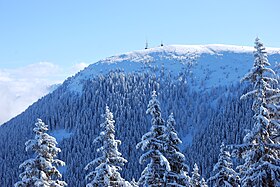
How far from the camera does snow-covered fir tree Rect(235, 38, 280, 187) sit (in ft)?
51.6

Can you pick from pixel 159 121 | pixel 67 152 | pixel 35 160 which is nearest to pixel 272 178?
pixel 159 121

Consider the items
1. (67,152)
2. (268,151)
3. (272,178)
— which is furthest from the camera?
(67,152)

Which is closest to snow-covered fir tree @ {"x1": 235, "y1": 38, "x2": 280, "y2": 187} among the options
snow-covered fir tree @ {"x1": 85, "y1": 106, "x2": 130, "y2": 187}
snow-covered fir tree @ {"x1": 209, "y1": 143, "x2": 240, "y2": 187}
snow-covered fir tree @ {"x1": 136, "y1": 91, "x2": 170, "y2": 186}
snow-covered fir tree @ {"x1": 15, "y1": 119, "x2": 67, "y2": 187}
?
snow-covered fir tree @ {"x1": 136, "y1": 91, "x2": 170, "y2": 186}

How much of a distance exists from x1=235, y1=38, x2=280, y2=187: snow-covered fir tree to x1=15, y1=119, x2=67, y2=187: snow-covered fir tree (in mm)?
9748

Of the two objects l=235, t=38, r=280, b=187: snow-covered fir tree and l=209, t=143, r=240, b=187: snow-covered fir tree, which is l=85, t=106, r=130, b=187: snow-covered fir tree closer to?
l=235, t=38, r=280, b=187: snow-covered fir tree

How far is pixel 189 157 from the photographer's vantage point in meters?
170

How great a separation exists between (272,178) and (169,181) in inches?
202

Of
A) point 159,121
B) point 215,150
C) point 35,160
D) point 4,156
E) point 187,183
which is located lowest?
point 4,156

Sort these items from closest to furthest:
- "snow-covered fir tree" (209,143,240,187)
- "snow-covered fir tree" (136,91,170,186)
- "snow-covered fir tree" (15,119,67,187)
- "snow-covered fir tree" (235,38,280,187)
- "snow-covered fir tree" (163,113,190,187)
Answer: "snow-covered fir tree" (235,38,280,187)
"snow-covered fir tree" (136,91,170,186)
"snow-covered fir tree" (163,113,190,187)
"snow-covered fir tree" (15,119,67,187)
"snow-covered fir tree" (209,143,240,187)

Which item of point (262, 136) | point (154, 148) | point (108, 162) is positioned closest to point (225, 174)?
point (154, 148)

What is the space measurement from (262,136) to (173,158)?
15.1ft

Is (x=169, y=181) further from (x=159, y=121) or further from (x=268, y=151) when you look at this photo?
(x=268, y=151)

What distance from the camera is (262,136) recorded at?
53.2 ft

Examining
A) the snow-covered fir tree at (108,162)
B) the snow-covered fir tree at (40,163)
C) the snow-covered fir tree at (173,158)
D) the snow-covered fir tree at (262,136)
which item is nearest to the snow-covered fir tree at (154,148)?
the snow-covered fir tree at (173,158)
